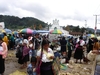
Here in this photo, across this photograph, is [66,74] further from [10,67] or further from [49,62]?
[49,62]

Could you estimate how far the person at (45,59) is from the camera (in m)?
4.41

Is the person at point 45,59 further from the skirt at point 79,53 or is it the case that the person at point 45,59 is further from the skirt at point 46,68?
the skirt at point 79,53

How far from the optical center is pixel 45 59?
14.5ft

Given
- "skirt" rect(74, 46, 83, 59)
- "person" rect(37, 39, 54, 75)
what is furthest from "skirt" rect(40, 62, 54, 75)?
"skirt" rect(74, 46, 83, 59)

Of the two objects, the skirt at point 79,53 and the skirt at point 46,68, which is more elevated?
the skirt at point 46,68

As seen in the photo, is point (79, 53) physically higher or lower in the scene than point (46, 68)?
lower

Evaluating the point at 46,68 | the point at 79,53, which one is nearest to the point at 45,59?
the point at 46,68

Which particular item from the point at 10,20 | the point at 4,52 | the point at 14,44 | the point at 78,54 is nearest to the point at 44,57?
the point at 4,52

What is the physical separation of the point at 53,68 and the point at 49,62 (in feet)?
0.58

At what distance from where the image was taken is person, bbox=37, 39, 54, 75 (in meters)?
4.41

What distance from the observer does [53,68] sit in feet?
14.6

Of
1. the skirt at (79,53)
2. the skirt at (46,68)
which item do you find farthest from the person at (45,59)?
the skirt at (79,53)

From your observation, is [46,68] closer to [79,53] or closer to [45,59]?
[45,59]

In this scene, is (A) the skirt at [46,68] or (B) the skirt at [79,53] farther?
(B) the skirt at [79,53]
